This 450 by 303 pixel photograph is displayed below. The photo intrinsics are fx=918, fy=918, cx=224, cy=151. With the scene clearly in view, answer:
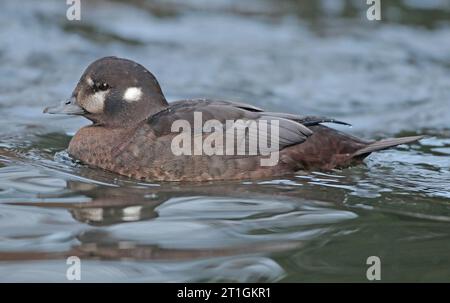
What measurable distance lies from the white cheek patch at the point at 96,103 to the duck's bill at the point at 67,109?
0.06m

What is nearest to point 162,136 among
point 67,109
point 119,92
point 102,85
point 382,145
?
point 119,92

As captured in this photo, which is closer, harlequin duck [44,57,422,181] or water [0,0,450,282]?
water [0,0,450,282]

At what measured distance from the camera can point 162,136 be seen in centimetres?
651

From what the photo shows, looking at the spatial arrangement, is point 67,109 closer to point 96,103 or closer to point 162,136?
point 96,103

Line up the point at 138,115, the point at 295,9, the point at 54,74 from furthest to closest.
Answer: the point at 295,9, the point at 54,74, the point at 138,115

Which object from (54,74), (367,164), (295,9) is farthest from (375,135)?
(295,9)

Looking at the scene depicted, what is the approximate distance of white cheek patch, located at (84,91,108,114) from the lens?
6.89 m

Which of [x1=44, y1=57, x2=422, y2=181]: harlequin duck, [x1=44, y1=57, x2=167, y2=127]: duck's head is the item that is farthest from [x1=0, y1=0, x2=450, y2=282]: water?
[x1=44, y1=57, x2=167, y2=127]: duck's head

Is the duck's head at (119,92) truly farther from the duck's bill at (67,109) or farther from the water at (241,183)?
the water at (241,183)

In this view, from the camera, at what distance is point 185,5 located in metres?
14.1

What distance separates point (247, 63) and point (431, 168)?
471 centimetres

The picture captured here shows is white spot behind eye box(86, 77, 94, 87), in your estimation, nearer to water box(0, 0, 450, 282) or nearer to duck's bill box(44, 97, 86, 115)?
duck's bill box(44, 97, 86, 115)
